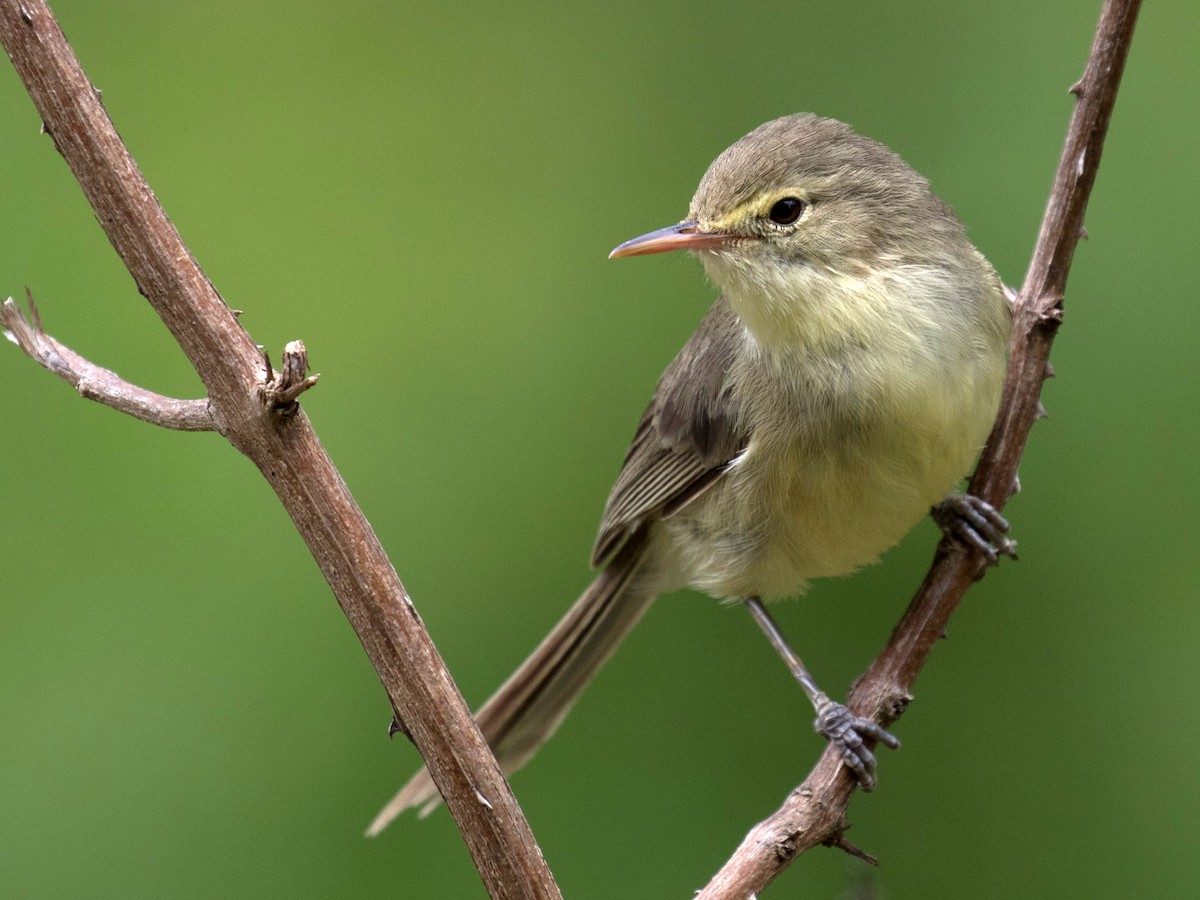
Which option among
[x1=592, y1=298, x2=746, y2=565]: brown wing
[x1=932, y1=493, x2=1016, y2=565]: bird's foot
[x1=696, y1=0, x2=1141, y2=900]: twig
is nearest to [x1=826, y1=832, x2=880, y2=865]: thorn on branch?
[x1=696, y1=0, x2=1141, y2=900]: twig

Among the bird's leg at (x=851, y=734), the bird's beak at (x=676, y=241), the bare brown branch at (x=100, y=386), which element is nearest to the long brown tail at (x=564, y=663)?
the bird's leg at (x=851, y=734)

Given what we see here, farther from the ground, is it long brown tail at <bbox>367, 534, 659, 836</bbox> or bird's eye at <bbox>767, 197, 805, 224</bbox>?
bird's eye at <bbox>767, 197, 805, 224</bbox>

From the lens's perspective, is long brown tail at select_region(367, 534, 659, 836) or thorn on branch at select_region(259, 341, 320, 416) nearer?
thorn on branch at select_region(259, 341, 320, 416)

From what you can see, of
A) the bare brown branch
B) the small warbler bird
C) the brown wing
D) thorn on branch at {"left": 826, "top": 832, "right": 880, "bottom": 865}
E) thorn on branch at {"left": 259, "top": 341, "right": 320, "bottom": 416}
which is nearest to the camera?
thorn on branch at {"left": 259, "top": 341, "right": 320, "bottom": 416}

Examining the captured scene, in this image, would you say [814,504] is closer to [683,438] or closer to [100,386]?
[683,438]

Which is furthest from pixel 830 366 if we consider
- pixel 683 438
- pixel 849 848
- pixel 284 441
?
pixel 284 441

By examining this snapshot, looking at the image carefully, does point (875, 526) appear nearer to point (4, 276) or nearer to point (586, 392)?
point (586, 392)

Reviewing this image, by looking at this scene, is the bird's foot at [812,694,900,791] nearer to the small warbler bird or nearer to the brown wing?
the small warbler bird

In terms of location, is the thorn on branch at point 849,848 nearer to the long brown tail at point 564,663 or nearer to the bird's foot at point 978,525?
the bird's foot at point 978,525
